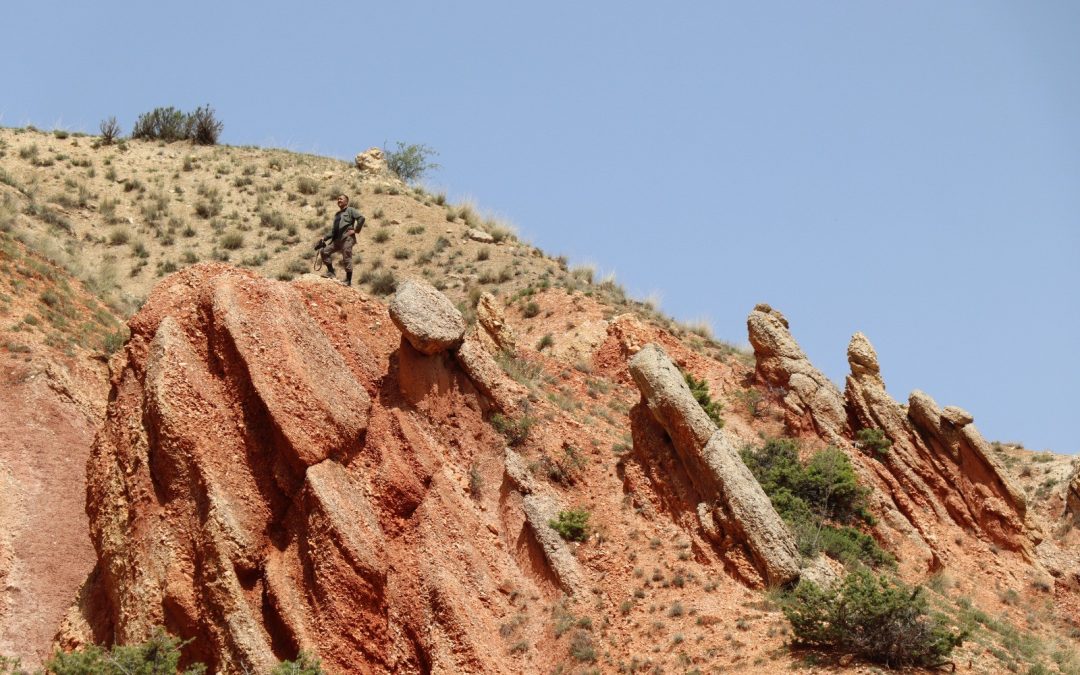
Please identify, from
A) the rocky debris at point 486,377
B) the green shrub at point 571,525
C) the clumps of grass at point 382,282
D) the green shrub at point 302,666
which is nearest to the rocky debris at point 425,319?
the rocky debris at point 486,377

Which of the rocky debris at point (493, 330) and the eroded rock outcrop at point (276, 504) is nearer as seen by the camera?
the eroded rock outcrop at point (276, 504)

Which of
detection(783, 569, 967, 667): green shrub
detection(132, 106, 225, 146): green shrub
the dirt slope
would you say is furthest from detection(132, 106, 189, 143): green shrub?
detection(783, 569, 967, 667): green shrub

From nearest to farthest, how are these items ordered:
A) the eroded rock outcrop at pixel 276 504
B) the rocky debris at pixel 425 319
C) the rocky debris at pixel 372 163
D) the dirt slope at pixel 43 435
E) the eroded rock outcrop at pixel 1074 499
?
the eroded rock outcrop at pixel 276 504 → the rocky debris at pixel 425 319 → the dirt slope at pixel 43 435 → the eroded rock outcrop at pixel 1074 499 → the rocky debris at pixel 372 163

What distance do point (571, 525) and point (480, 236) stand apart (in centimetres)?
2362

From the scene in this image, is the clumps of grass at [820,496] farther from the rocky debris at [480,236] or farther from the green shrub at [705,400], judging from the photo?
the rocky debris at [480,236]

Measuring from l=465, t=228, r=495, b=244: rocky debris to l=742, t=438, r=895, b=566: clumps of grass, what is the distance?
1913 centimetres

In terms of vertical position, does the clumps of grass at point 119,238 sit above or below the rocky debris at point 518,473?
above

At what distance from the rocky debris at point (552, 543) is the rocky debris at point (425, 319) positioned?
115 inches

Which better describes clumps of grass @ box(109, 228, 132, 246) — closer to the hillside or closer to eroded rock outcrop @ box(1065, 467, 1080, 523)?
→ the hillside

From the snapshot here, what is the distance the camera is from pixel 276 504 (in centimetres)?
1861

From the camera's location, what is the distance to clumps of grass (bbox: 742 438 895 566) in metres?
22.0

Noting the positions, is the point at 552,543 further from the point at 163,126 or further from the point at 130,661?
the point at 163,126

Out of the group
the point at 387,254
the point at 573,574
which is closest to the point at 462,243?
the point at 387,254

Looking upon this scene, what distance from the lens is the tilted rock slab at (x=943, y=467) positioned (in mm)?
26203
